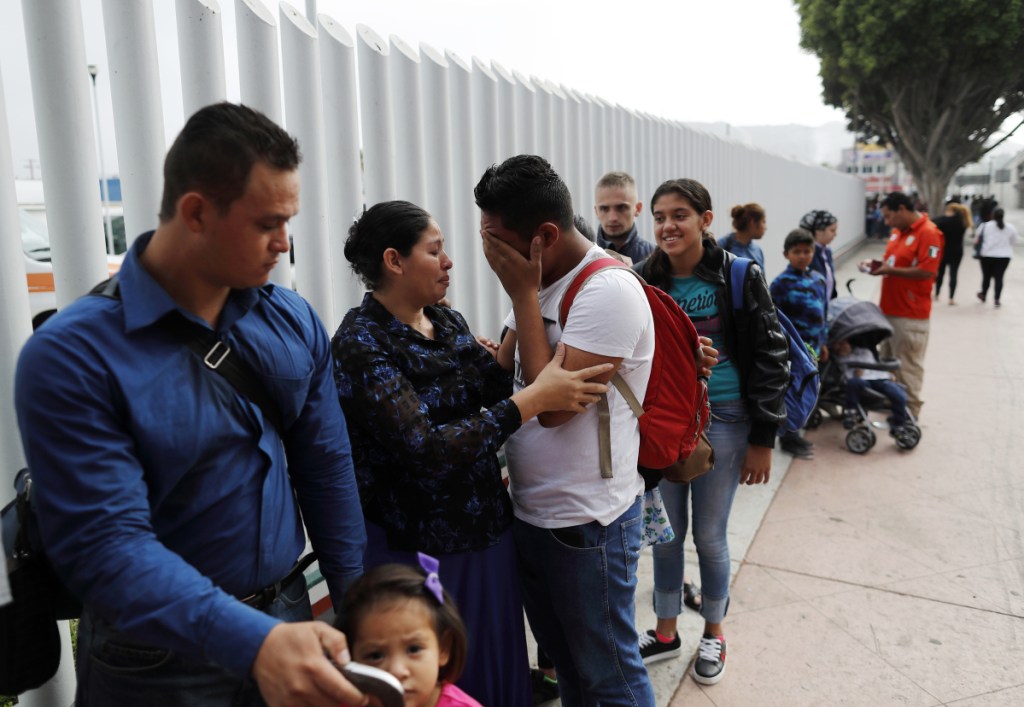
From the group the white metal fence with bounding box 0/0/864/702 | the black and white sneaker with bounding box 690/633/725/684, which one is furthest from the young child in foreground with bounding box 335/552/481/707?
the black and white sneaker with bounding box 690/633/725/684

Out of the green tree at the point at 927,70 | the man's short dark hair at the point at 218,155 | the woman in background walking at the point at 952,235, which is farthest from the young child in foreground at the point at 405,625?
the green tree at the point at 927,70

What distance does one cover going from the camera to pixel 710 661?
3143 mm

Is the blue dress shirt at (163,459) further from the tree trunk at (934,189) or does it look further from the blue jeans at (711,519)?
the tree trunk at (934,189)

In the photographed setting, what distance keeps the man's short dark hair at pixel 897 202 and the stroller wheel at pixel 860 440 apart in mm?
2117

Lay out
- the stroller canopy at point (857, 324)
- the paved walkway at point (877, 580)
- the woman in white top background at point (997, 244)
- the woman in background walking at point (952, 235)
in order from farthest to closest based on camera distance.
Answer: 1. the woman in white top background at point (997, 244)
2. the woman in background walking at point (952, 235)
3. the stroller canopy at point (857, 324)
4. the paved walkway at point (877, 580)

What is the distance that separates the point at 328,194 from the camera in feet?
9.03

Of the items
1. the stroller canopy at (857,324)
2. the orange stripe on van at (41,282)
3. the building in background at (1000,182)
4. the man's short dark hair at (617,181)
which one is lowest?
the stroller canopy at (857,324)

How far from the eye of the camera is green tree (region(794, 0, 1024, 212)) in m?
21.6

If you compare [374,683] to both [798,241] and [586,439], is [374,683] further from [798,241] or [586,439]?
[798,241]

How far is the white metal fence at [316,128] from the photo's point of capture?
6.24ft

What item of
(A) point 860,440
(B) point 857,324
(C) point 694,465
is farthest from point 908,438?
(C) point 694,465

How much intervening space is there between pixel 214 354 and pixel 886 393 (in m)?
5.79

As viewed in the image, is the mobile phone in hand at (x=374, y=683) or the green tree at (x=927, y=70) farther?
the green tree at (x=927, y=70)

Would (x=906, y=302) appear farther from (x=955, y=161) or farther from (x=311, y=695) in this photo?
(x=955, y=161)
